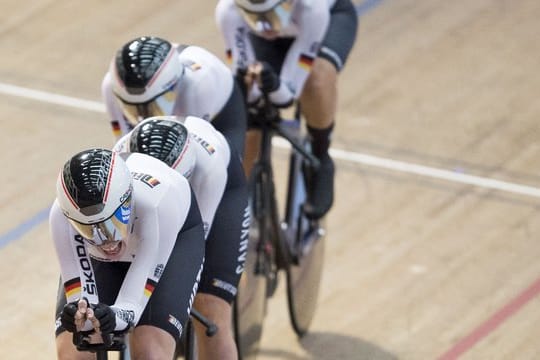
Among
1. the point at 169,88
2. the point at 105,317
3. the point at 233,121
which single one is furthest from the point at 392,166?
the point at 105,317

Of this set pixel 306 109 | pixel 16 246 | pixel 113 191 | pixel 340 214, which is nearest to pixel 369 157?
pixel 340 214

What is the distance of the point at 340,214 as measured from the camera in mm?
6426

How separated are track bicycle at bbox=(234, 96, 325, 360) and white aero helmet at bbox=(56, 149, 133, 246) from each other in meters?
1.19

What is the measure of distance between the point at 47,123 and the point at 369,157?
1.74 meters

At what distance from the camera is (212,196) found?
4.24 metres

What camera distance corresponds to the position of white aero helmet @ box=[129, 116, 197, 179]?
4.10m

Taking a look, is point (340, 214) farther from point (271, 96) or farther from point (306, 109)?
point (271, 96)

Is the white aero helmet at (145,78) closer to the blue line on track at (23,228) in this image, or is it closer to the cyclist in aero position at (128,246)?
the cyclist in aero position at (128,246)

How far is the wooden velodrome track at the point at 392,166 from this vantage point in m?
5.68

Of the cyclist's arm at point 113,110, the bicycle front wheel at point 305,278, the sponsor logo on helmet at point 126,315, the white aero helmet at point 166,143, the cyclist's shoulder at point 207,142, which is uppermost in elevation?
the white aero helmet at point 166,143

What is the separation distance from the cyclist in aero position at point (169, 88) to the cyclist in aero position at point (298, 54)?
127 mm

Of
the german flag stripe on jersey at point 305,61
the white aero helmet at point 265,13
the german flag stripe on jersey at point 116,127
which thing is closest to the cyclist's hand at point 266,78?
the white aero helmet at point 265,13

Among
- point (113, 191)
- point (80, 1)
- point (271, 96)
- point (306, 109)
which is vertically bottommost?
point (80, 1)

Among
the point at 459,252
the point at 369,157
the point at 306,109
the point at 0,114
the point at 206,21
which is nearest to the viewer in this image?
the point at 306,109
